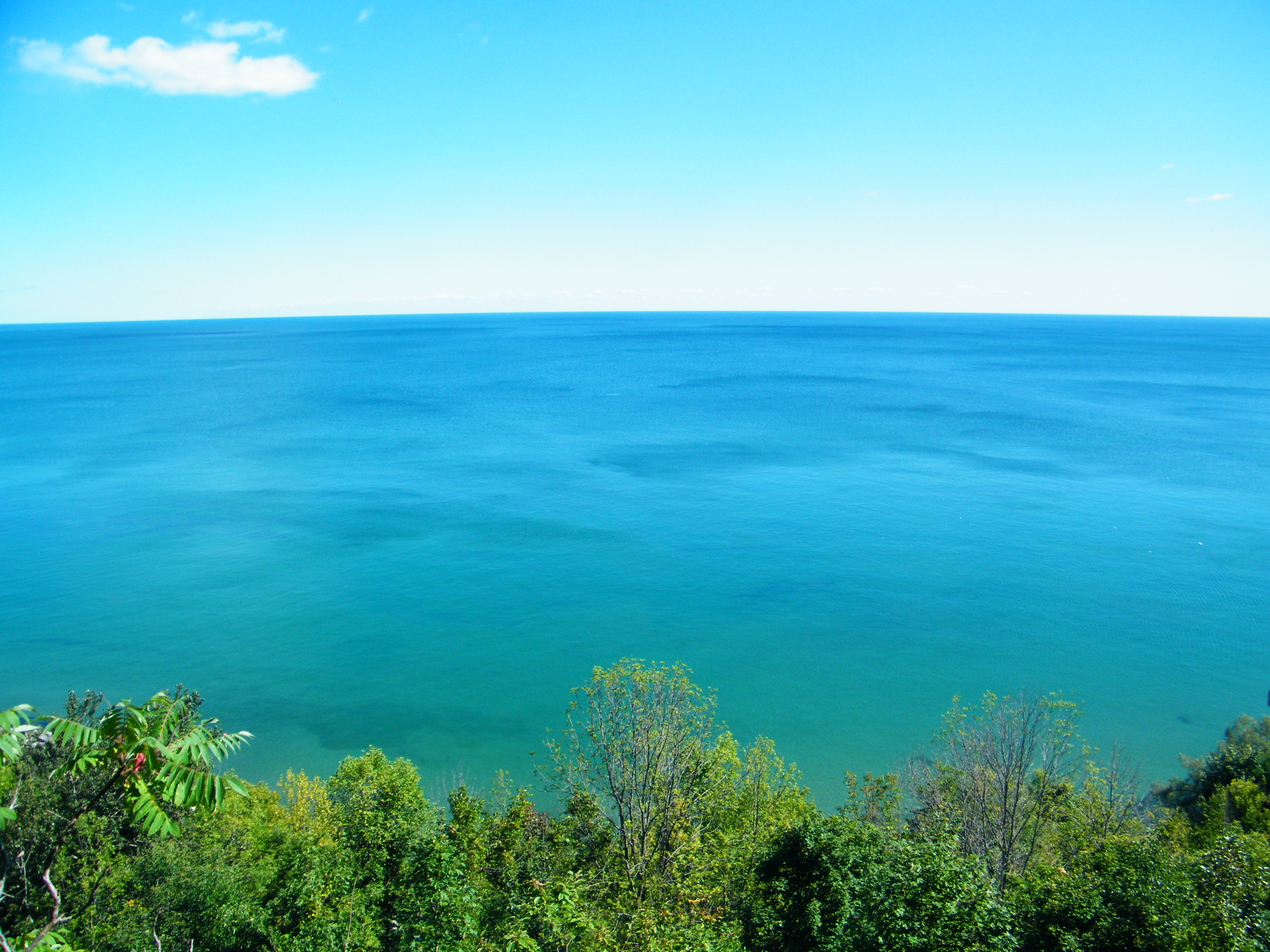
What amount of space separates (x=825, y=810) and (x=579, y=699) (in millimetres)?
13301

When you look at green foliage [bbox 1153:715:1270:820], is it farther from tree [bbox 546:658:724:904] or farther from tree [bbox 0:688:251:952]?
tree [bbox 0:688:251:952]

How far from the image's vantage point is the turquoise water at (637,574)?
38.6m

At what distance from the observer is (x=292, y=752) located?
34.6m

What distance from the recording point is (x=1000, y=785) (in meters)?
26.2

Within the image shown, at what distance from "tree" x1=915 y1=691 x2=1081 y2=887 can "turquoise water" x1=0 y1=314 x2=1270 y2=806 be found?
518cm

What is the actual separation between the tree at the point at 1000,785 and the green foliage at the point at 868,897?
12.3 feet

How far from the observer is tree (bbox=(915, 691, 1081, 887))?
23.7 metres

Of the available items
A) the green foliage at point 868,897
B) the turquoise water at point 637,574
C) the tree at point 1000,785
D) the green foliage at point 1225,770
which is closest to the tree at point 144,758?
the green foliage at point 868,897

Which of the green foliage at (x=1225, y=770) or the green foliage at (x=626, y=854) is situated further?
the green foliage at (x=1225, y=770)

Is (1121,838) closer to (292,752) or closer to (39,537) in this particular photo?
(292,752)

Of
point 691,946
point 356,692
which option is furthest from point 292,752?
point 691,946

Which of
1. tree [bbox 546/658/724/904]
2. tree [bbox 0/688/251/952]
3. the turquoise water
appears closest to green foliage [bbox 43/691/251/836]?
tree [bbox 0/688/251/952]

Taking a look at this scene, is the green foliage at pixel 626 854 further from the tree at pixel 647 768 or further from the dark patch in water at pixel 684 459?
the dark patch in water at pixel 684 459

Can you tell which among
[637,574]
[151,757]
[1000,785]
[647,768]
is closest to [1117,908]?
[647,768]
